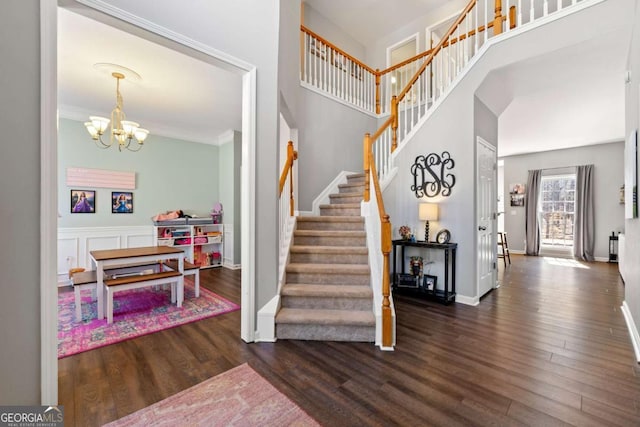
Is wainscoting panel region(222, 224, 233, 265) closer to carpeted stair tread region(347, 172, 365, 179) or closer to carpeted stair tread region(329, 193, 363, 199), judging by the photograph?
carpeted stair tread region(329, 193, 363, 199)

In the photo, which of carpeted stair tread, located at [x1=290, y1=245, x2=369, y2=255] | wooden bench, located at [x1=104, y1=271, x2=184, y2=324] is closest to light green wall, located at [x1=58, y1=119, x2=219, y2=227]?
wooden bench, located at [x1=104, y1=271, x2=184, y2=324]

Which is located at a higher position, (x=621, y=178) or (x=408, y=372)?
(x=621, y=178)

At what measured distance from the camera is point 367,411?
1644 mm

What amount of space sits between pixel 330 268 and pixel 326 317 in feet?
1.91

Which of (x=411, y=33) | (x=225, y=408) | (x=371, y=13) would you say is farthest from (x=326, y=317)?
(x=411, y=33)

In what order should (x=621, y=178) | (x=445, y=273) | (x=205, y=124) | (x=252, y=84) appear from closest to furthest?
1. (x=252, y=84)
2. (x=445, y=273)
3. (x=205, y=124)
4. (x=621, y=178)

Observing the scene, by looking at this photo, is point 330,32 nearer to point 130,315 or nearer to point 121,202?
point 121,202

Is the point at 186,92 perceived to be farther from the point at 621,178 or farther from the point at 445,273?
the point at 621,178

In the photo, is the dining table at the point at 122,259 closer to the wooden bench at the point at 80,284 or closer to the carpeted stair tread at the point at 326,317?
the wooden bench at the point at 80,284

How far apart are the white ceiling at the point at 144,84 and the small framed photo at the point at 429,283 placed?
3814 mm

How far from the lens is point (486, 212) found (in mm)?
4051

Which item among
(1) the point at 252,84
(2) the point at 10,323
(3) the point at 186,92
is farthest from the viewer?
(3) the point at 186,92

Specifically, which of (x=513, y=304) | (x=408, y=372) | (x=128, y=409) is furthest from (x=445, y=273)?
(x=128, y=409)

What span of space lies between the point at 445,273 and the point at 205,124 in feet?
16.7
